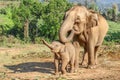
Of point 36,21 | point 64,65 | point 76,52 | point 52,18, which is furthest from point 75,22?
point 36,21

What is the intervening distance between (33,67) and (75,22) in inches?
85.8

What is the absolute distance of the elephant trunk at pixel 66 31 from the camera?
9.44 m

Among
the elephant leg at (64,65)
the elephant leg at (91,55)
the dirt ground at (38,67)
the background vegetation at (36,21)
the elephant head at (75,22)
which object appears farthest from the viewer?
the background vegetation at (36,21)

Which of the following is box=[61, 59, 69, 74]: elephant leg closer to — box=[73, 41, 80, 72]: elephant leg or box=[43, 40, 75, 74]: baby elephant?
box=[43, 40, 75, 74]: baby elephant

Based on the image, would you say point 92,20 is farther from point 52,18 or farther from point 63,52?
point 52,18

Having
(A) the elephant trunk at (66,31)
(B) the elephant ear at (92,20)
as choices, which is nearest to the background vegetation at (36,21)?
(B) the elephant ear at (92,20)

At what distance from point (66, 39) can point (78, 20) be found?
82 cm

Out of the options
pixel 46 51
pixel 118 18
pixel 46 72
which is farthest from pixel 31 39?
pixel 118 18

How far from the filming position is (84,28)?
34.8ft

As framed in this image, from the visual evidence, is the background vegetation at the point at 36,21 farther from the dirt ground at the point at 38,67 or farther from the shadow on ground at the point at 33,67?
the shadow on ground at the point at 33,67

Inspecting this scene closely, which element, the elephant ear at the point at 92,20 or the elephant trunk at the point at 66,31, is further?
the elephant ear at the point at 92,20

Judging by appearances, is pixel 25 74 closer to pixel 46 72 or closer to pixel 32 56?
pixel 46 72

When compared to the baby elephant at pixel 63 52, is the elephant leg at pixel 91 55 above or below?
Answer: below

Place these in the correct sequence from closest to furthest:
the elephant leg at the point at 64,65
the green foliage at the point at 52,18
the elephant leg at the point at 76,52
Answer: the elephant leg at the point at 64,65, the elephant leg at the point at 76,52, the green foliage at the point at 52,18
